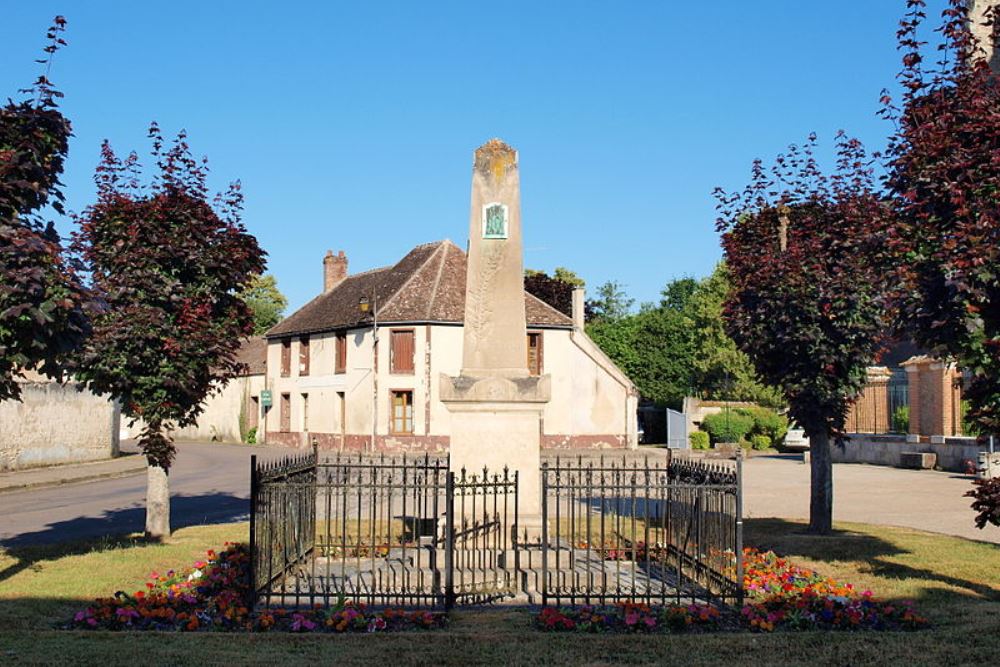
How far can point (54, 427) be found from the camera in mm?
30828

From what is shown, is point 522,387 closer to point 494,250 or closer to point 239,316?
point 494,250

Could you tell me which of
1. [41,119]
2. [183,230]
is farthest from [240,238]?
[41,119]

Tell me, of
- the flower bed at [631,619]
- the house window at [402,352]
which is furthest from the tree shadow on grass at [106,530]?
the house window at [402,352]

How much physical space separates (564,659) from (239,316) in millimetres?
8510

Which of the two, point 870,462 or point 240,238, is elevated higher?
point 240,238

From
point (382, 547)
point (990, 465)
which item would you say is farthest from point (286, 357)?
point (382, 547)

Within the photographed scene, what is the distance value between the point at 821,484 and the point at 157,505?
10052 millimetres

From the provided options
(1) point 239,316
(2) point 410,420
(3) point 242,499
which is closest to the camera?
(1) point 239,316

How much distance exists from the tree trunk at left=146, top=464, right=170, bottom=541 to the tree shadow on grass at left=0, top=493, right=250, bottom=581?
0.69 ft

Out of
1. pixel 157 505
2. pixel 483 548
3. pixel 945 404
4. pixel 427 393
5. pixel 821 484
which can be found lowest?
pixel 483 548

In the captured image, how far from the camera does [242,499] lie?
69.0 feet

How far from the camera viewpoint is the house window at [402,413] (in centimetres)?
3944

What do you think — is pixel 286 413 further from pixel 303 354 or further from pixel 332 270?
pixel 332 270

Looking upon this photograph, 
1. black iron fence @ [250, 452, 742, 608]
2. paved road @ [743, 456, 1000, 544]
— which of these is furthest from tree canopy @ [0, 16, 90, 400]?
paved road @ [743, 456, 1000, 544]
